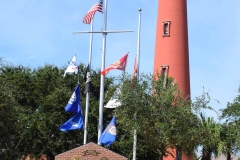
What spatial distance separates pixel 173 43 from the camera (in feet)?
118

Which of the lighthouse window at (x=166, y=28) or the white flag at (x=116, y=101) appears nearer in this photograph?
the white flag at (x=116, y=101)

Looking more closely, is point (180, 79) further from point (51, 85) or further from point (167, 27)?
point (51, 85)

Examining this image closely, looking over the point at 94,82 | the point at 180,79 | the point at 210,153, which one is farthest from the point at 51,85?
the point at 210,153

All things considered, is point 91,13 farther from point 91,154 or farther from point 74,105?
point 91,154

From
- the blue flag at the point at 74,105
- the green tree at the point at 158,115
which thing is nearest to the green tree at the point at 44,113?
the blue flag at the point at 74,105

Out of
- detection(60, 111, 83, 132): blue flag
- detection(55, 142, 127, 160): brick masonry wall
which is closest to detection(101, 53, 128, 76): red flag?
detection(60, 111, 83, 132): blue flag

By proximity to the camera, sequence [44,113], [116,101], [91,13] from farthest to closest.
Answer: [44,113], [91,13], [116,101]

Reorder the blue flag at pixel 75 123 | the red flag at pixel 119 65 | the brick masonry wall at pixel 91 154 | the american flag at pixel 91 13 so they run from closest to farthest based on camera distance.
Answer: the brick masonry wall at pixel 91 154
the red flag at pixel 119 65
the american flag at pixel 91 13
the blue flag at pixel 75 123

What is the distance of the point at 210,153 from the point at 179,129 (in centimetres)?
941

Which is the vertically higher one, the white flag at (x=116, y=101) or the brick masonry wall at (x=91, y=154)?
the white flag at (x=116, y=101)

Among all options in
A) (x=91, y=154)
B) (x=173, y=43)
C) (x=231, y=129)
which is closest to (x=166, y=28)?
(x=173, y=43)

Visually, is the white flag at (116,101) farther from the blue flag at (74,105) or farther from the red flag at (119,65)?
the blue flag at (74,105)

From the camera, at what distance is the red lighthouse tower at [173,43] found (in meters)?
35.5

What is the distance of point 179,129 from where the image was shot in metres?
25.4
